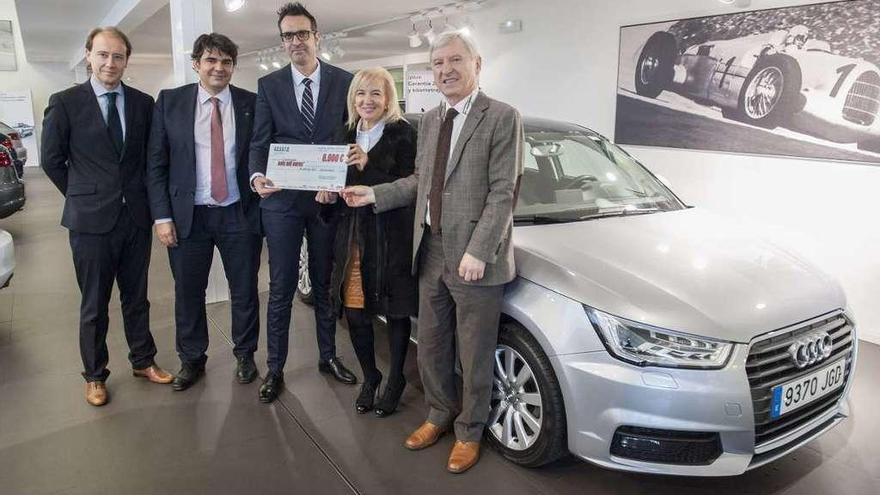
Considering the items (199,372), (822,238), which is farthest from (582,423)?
(822,238)

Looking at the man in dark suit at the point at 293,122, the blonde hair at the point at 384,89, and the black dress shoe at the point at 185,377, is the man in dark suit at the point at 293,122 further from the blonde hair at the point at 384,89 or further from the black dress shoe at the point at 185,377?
the black dress shoe at the point at 185,377

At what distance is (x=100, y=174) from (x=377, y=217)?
1192 millimetres

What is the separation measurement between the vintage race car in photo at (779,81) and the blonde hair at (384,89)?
2785 mm

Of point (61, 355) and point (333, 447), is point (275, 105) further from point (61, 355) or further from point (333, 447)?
point (61, 355)

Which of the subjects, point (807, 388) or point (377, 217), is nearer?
point (807, 388)

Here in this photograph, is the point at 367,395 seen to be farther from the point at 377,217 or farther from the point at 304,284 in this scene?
the point at 304,284

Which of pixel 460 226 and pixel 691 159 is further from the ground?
pixel 691 159

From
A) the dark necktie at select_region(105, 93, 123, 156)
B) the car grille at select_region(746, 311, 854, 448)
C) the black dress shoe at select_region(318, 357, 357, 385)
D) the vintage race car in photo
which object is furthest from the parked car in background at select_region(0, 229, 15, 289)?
the vintage race car in photo

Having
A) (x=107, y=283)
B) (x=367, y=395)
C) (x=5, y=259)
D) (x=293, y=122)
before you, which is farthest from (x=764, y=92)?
(x=5, y=259)

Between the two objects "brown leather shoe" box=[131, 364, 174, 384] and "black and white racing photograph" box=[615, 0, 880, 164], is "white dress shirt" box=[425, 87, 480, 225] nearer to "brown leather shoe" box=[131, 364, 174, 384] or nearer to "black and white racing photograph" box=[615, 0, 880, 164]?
"brown leather shoe" box=[131, 364, 174, 384]

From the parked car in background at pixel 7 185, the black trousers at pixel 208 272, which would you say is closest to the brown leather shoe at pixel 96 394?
the black trousers at pixel 208 272

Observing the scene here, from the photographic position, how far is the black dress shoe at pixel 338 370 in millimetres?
2828

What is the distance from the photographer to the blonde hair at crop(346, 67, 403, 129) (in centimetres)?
222

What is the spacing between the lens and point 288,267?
8.55ft
